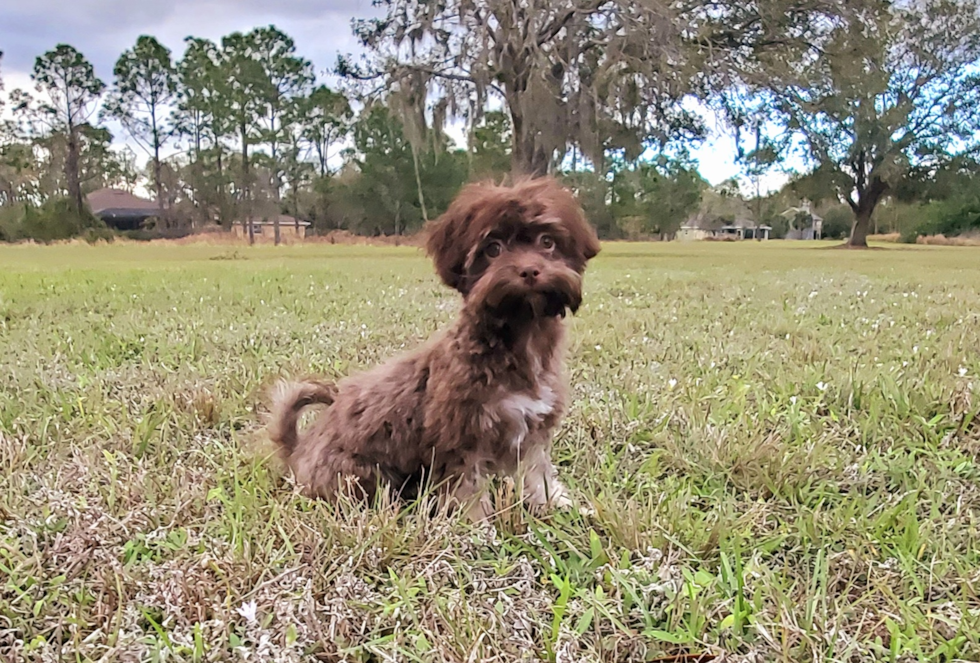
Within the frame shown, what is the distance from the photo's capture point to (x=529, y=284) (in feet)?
7.08

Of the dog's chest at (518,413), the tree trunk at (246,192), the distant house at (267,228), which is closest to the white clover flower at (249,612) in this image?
the dog's chest at (518,413)

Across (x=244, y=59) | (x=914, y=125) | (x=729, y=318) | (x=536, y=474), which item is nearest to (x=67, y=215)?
(x=244, y=59)

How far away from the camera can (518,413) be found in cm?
236

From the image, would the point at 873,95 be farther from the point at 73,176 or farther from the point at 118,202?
the point at 118,202

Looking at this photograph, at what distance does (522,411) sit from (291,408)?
3.11 feet

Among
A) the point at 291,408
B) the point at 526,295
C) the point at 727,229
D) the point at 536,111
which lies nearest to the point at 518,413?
the point at 526,295

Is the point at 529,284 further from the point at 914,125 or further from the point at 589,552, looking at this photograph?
the point at 914,125

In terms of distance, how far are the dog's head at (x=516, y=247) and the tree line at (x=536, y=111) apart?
457 millimetres

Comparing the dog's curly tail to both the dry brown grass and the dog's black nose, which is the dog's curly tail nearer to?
the dog's black nose

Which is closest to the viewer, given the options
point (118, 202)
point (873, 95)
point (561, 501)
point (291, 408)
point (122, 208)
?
point (561, 501)

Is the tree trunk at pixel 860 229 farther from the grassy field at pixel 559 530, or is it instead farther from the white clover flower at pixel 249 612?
the white clover flower at pixel 249 612

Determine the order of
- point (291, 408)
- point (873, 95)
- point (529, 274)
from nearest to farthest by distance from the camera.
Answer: point (529, 274)
point (291, 408)
point (873, 95)

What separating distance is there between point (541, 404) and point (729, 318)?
4793mm

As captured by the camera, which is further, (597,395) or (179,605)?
(597,395)
